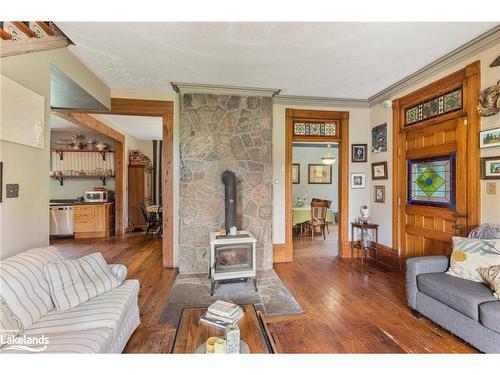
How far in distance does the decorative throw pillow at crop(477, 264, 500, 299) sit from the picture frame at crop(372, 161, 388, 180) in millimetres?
2085

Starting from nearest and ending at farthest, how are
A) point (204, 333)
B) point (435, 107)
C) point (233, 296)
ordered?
point (204, 333) → point (233, 296) → point (435, 107)

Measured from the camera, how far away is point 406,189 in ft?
11.7

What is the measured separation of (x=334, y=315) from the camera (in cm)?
241

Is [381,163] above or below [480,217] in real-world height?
above

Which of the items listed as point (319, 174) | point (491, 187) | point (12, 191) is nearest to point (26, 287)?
point (12, 191)

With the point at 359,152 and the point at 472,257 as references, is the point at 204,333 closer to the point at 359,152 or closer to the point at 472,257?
the point at 472,257

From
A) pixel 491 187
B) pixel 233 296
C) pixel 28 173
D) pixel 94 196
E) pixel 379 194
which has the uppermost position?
pixel 28 173

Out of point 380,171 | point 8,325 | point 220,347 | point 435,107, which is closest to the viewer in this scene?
point 220,347

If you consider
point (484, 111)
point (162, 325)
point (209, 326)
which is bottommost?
point (162, 325)

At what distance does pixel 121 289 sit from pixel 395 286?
10.5 feet

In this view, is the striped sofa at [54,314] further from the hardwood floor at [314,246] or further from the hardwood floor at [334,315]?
the hardwood floor at [314,246]

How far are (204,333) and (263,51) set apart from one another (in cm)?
267
